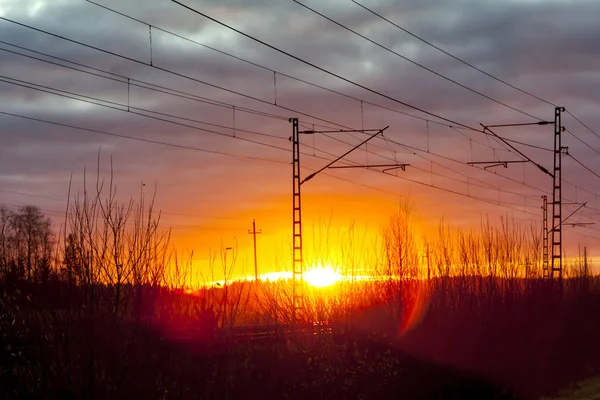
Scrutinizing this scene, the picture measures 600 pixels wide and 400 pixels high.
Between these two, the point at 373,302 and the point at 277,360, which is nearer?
the point at 277,360

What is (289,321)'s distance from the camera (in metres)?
27.1

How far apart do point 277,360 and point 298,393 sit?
1.01m

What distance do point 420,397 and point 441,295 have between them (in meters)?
A: 6.08

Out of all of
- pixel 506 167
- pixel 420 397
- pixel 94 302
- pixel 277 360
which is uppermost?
pixel 506 167

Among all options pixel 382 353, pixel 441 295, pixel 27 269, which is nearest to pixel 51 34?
pixel 27 269

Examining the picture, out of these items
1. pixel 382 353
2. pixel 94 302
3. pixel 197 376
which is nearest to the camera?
pixel 94 302

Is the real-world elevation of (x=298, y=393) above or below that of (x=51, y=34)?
below

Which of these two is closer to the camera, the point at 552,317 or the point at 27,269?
the point at 27,269

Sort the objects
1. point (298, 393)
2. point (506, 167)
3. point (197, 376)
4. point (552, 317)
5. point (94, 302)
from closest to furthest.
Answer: point (94, 302), point (197, 376), point (298, 393), point (552, 317), point (506, 167)

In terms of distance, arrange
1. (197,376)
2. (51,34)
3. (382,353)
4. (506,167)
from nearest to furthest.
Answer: (197,376) → (51,34) → (382,353) → (506,167)

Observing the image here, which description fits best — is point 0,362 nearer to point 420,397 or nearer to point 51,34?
point 51,34

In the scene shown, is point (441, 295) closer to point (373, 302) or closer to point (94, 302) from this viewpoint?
point (373, 302)

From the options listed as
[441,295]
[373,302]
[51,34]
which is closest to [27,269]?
[51,34]

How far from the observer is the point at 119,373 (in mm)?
13922
